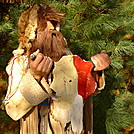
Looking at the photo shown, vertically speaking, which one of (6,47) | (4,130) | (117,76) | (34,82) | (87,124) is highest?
(34,82)

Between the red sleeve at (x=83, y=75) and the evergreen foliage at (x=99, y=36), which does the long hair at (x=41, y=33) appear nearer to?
the red sleeve at (x=83, y=75)

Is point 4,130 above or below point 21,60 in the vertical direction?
below

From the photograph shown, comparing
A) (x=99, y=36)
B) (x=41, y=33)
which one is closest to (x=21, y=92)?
(x=41, y=33)

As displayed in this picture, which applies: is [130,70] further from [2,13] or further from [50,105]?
[50,105]

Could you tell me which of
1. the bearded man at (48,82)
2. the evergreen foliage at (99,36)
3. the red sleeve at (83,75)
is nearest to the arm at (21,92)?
the bearded man at (48,82)

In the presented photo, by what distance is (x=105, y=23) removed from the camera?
1.19 metres

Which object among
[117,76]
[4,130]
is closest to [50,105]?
[117,76]

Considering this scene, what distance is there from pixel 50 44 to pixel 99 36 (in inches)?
26.3

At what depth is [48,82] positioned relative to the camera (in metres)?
0.65

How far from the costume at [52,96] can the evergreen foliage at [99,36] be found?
20.8 inches

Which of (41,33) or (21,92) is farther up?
(41,33)

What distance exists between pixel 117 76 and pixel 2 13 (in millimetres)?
877

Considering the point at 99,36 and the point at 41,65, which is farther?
the point at 99,36

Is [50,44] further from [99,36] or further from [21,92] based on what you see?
[99,36]
